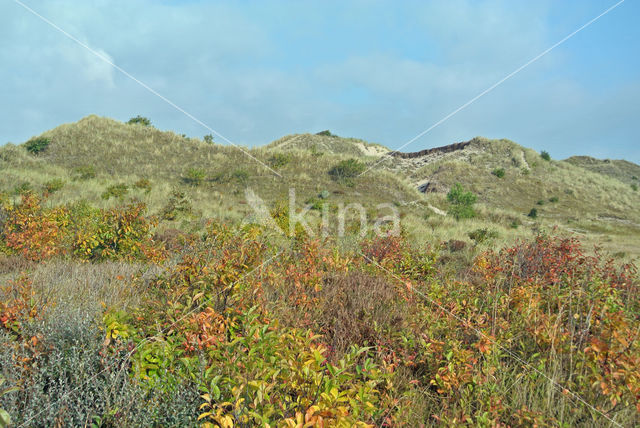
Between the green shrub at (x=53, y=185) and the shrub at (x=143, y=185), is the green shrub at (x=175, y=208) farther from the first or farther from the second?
the green shrub at (x=53, y=185)

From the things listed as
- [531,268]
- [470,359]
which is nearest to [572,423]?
[470,359]

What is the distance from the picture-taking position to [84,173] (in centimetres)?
2783

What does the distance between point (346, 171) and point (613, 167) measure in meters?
64.8

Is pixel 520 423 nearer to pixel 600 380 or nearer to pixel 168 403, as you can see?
pixel 600 380

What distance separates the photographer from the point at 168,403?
2607mm

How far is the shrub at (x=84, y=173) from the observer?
27003mm

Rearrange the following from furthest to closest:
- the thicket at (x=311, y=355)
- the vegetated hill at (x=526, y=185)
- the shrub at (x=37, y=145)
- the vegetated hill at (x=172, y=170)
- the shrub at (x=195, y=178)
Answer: the vegetated hill at (x=526, y=185)
the shrub at (x=37, y=145)
the shrub at (x=195, y=178)
the vegetated hill at (x=172, y=170)
the thicket at (x=311, y=355)

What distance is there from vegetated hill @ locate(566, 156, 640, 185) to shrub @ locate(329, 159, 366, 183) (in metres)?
56.9

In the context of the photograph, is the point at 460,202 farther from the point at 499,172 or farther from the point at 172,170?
the point at 172,170

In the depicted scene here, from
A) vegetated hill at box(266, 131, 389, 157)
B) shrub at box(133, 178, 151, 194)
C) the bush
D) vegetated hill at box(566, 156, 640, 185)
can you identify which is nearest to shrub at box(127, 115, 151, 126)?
vegetated hill at box(266, 131, 389, 157)

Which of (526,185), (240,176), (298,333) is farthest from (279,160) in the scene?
(298,333)

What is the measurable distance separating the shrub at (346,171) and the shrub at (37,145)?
27.0 meters

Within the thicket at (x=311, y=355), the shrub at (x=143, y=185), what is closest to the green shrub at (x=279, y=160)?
the shrub at (x=143, y=185)

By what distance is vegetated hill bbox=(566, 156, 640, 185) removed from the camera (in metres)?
67.2
